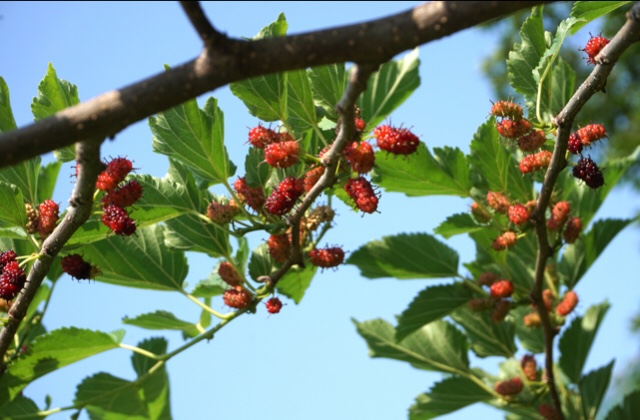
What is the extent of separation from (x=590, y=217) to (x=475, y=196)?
459 mm

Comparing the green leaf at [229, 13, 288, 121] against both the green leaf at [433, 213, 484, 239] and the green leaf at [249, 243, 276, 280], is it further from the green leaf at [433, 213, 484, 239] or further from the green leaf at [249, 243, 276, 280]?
the green leaf at [433, 213, 484, 239]

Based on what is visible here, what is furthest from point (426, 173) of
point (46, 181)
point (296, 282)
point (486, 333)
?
point (46, 181)

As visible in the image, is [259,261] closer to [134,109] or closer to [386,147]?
[386,147]

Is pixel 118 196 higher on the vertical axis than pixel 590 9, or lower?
lower

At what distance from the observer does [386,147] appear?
1825 mm

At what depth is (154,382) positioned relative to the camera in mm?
2621

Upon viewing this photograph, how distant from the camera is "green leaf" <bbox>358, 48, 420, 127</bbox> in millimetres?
2213

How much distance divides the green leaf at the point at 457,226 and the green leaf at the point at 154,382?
908mm

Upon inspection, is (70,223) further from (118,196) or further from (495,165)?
(495,165)

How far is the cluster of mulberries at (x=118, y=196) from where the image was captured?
6.04 ft

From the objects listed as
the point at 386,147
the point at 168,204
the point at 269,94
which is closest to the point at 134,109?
the point at 386,147

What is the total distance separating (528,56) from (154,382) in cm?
143

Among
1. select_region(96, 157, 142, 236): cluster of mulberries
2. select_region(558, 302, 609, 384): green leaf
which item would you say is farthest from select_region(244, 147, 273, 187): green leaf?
select_region(558, 302, 609, 384): green leaf

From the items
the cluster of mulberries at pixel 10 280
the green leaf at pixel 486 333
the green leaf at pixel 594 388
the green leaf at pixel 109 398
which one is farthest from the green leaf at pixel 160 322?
the green leaf at pixel 594 388
